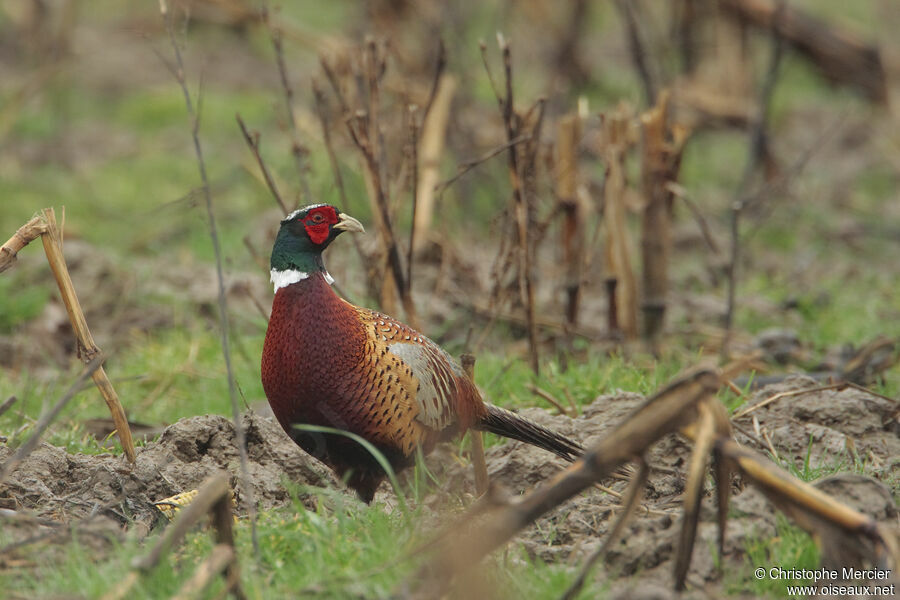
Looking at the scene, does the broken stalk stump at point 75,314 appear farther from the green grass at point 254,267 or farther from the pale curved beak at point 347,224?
the pale curved beak at point 347,224

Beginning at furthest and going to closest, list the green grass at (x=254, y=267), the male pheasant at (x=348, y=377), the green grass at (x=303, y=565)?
the male pheasant at (x=348, y=377), the green grass at (x=254, y=267), the green grass at (x=303, y=565)

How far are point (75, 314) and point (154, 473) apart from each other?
22.3 inches

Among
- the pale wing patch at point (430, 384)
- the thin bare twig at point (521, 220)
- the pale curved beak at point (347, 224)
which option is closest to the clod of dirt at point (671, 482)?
the pale wing patch at point (430, 384)

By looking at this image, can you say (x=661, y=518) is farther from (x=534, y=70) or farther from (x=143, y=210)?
(x=534, y=70)

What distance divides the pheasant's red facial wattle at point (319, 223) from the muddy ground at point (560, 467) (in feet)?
2.39

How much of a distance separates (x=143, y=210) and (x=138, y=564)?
5.65m

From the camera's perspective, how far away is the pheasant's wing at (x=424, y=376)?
3477mm

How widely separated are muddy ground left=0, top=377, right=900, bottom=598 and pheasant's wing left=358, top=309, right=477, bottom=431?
9.0 inches

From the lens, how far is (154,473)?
11.0 ft

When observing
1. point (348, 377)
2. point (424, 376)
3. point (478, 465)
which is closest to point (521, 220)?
point (424, 376)

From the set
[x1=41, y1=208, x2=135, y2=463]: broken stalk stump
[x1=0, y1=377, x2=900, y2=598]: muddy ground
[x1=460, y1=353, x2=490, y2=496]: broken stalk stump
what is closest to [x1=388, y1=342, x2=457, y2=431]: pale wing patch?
[x1=460, y1=353, x2=490, y2=496]: broken stalk stump

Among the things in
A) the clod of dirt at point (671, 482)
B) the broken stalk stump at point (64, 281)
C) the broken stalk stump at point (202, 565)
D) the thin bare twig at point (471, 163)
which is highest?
the thin bare twig at point (471, 163)

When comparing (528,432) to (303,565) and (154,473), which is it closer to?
(303,565)

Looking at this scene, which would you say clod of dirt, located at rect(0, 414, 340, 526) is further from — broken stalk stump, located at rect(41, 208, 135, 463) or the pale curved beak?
the pale curved beak
